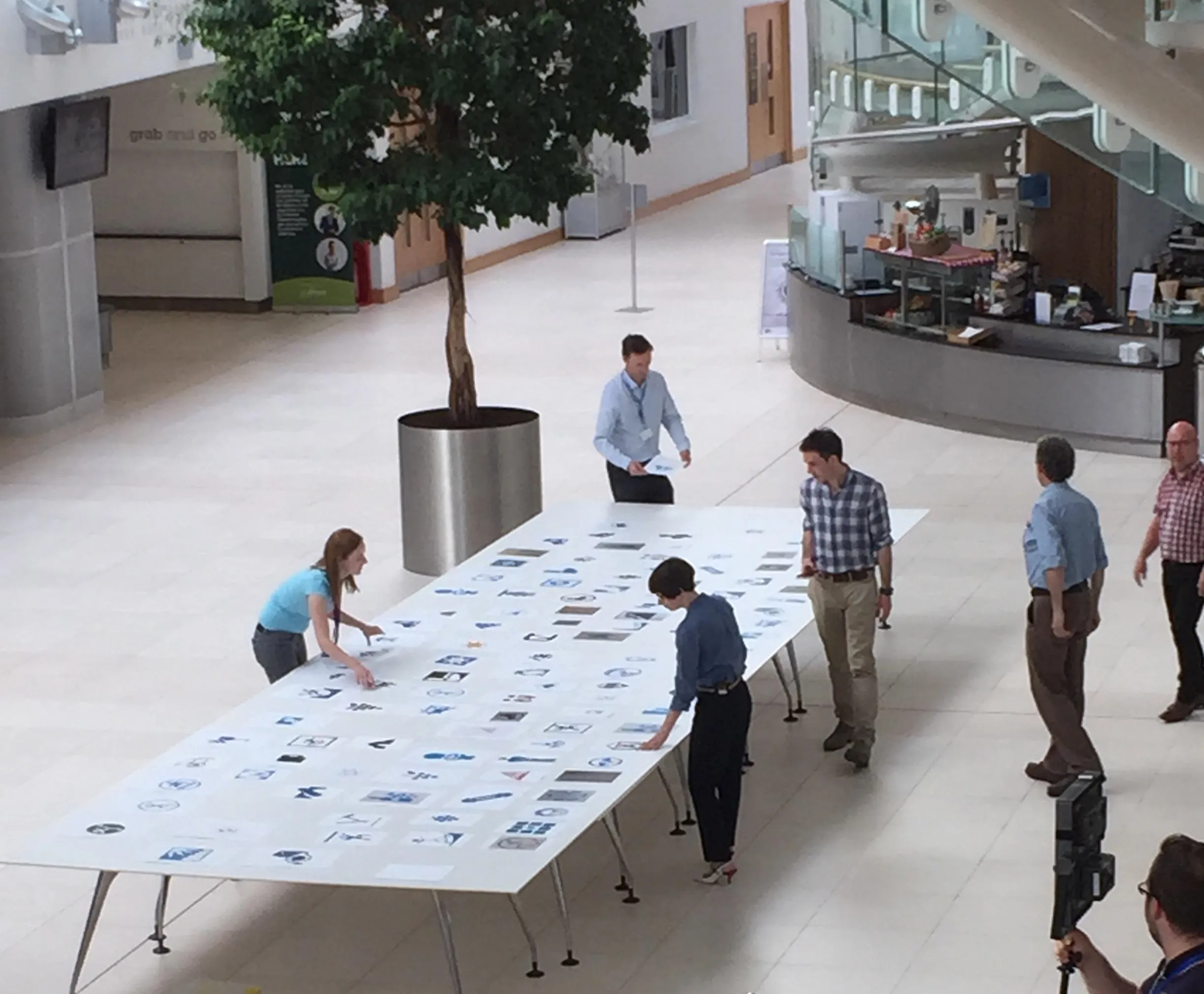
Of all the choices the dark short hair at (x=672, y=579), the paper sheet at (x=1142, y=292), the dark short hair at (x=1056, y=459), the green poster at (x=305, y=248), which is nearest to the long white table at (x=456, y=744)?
the dark short hair at (x=672, y=579)

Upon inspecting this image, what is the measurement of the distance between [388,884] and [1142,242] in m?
14.1

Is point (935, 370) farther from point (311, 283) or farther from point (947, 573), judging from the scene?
point (311, 283)

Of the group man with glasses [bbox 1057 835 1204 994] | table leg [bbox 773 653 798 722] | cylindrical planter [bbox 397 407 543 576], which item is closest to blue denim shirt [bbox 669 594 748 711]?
table leg [bbox 773 653 798 722]

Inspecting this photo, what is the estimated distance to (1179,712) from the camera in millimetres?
10469

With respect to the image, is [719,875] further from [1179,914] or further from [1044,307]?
[1044,307]

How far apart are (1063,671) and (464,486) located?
4.91 metres

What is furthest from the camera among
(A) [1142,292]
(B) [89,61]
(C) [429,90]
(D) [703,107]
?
(D) [703,107]

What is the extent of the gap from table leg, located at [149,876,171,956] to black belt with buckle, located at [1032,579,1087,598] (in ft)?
12.1

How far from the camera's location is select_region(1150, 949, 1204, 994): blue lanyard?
4.53m

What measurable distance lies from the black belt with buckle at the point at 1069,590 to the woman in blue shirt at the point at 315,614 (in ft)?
9.05

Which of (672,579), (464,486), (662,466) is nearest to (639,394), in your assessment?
(662,466)

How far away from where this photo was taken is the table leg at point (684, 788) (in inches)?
372

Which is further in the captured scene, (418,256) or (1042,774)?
(418,256)

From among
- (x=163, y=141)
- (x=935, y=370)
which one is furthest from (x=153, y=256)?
(x=935, y=370)
